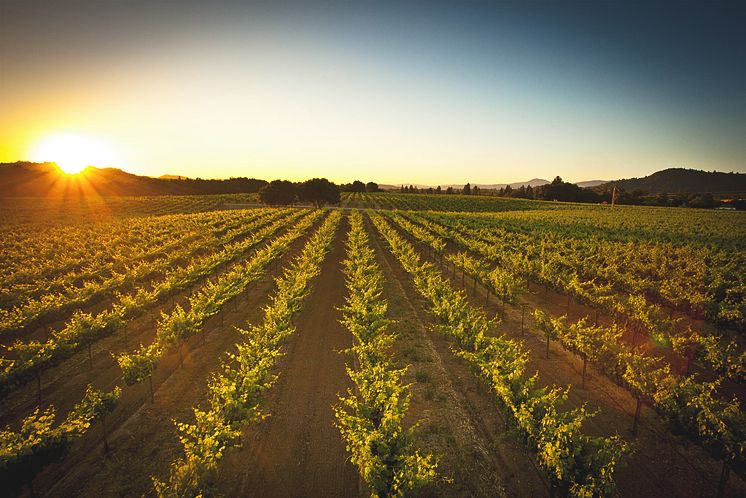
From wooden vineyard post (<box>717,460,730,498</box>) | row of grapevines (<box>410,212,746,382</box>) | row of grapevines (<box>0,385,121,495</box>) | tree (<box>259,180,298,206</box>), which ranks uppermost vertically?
tree (<box>259,180,298,206</box>)

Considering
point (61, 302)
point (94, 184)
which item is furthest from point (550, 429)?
point (94, 184)

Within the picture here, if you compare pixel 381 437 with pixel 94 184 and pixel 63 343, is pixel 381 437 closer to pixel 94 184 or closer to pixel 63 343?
pixel 63 343

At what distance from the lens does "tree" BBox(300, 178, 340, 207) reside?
275ft

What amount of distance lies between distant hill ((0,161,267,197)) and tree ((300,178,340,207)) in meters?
89.3

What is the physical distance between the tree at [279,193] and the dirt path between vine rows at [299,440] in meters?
74.2

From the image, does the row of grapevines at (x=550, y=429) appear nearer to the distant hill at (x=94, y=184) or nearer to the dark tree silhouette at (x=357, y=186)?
the distant hill at (x=94, y=184)

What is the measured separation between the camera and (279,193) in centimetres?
8588

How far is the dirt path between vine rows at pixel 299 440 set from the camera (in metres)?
8.30

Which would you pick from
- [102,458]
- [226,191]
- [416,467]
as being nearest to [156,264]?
[102,458]

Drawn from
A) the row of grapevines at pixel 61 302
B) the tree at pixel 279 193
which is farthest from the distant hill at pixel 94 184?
the row of grapevines at pixel 61 302

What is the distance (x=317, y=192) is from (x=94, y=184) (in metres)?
111

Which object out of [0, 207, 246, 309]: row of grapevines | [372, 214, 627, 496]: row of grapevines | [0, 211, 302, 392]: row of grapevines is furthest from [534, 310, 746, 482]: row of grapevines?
[0, 207, 246, 309]: row of grapevines

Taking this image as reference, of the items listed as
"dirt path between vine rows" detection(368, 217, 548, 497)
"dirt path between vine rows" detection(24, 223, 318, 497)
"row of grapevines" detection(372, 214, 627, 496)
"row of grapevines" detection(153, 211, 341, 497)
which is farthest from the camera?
"dirt path between vine rows" detection(368, 217, 548, 497)

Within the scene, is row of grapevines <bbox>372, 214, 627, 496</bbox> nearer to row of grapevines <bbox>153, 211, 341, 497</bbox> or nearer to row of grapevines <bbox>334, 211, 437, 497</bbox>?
row of grapevines <bbox>334, 211, 437, 497</bbox>
